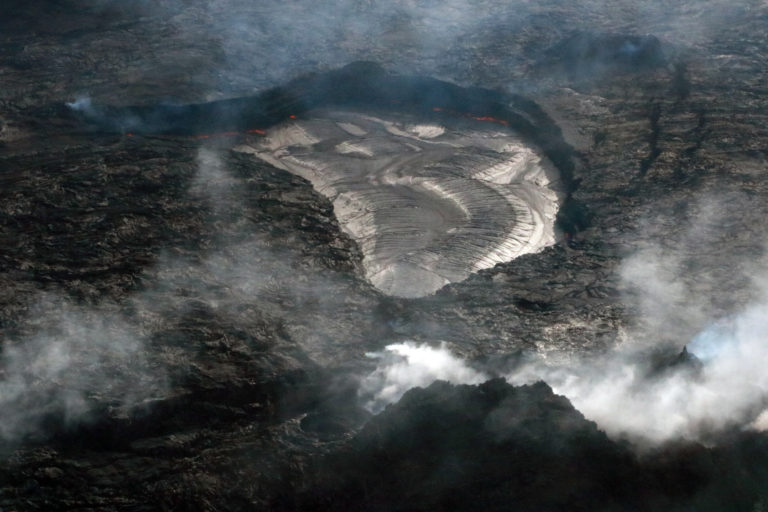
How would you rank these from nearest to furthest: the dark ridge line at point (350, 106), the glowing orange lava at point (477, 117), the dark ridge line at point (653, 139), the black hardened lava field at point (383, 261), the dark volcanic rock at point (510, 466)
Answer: the dark volcanic rock at point (510, 466), the black hardened lava field at point (383, 261), the dark ridge line at point (653, 139), the dark ridge line at point (350, 106), the glowing orange lava at point (477, 117)

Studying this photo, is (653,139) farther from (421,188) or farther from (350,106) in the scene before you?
(350,106)

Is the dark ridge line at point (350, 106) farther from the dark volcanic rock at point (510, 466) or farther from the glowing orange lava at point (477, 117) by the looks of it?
the dark volcanic rock at point (510, 466)

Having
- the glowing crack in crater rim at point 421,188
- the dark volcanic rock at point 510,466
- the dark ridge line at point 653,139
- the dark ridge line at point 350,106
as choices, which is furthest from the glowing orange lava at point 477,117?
the dark volcanic rock at point 510,466

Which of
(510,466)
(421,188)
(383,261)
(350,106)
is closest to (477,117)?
(350,106)

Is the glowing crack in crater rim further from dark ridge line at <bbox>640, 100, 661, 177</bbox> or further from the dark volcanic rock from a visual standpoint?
the dark volcanic rock

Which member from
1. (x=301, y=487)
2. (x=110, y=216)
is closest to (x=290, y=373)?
(x=301, y=487)

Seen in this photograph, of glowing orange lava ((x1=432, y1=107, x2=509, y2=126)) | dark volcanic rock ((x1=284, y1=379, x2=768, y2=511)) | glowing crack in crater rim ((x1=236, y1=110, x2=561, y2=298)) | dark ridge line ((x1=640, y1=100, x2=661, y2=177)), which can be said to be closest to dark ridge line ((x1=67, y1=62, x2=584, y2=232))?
glowing orange lava ((x1=432, y1=107, x2=509, y2=126))
